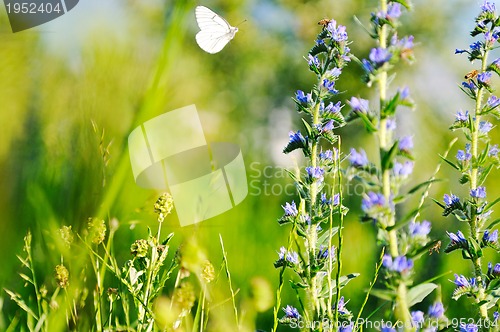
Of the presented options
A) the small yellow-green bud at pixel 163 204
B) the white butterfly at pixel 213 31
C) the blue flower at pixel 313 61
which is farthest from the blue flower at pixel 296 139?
the white butterfly at pixel 213 31

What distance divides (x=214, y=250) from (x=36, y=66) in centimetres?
62

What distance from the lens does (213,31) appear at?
54.6 inches

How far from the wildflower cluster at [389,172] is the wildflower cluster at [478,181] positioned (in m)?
0.24

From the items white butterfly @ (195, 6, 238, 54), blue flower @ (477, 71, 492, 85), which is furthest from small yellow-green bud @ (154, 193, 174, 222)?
white butterfly @ (195, 6, 238, 54)

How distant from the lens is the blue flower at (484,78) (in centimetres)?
84

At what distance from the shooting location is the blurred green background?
0.43 m

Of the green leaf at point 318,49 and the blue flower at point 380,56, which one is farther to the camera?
the green leaf at point 318,49

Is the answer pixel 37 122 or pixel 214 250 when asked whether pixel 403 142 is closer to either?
pixel 37 122

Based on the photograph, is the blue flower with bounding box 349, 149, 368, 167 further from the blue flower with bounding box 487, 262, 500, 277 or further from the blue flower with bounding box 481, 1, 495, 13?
the blue flower with bounding box 481, 1, 495, 13

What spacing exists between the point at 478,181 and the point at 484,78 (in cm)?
17

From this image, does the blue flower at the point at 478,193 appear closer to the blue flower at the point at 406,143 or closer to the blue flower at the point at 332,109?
the blue flower at the point at 332,109

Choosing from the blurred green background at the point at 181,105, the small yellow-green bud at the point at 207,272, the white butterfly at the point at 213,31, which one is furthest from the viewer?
the white butterfly at the point at 213,31

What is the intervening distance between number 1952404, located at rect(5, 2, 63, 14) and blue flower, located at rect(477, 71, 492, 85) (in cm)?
64

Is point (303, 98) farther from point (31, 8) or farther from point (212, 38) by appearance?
point (212, 38)
